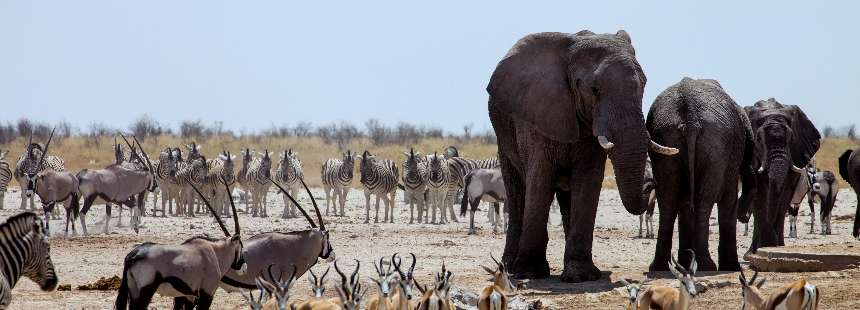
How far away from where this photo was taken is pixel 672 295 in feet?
40.8

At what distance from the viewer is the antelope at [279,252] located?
14.0 m

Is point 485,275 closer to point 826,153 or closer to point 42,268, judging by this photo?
point 42,268

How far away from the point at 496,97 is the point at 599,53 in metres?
1.53

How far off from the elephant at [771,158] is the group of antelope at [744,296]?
5.38 metres

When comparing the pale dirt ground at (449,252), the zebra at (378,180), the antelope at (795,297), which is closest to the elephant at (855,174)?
the pale dirt ground at (449,252)

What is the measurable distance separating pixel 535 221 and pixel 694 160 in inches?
74.5

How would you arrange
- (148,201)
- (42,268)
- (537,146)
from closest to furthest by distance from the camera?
1. (42,268)
2. (537,146)
3. (148,201)

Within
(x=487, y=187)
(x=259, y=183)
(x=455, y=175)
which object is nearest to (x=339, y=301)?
(x=487, y=187)

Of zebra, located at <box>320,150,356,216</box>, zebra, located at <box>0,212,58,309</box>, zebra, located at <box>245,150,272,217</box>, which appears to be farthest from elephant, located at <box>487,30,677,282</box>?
zebra, located at <box>320,150,356,216</box>

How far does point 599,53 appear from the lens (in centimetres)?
1538

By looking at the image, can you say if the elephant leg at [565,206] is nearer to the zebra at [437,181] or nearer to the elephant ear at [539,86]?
the elephant ear at [539,86]

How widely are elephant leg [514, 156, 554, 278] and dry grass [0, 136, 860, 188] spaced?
27394mm

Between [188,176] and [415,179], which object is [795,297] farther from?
[188,176]

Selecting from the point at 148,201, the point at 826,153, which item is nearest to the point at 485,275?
the point at 148,201
